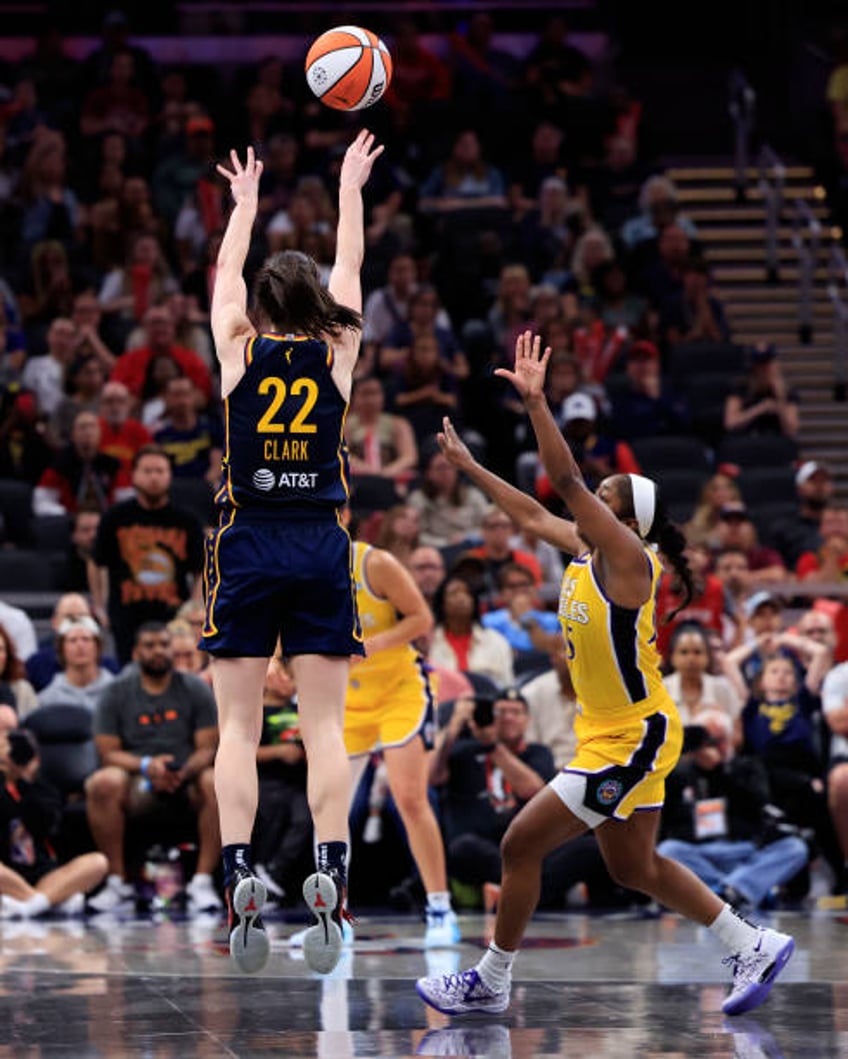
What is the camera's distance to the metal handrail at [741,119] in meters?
20.2

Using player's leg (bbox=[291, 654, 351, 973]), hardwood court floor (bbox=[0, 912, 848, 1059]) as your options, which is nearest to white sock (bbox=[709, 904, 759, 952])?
Result: hardwood court floor (bbox=[0, 912, 848, 1059])

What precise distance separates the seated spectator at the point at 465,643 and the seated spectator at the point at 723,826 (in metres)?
1.42

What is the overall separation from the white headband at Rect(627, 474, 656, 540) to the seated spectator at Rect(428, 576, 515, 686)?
5188 mm

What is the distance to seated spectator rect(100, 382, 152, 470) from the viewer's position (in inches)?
586

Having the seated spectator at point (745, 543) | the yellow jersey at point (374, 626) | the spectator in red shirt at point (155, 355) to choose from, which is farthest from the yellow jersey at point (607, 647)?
the spectator in red shirt at point (155, 355)

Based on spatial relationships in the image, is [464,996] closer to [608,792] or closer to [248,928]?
[608,792]

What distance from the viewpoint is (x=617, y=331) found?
17.2 m

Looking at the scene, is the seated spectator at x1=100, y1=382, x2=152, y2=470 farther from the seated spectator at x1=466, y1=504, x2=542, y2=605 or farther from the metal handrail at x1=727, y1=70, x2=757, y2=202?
the metal handrail at x1=727, y1=70, x2=757, y2=202

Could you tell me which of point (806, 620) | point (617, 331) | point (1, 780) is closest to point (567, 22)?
point (617, 331)

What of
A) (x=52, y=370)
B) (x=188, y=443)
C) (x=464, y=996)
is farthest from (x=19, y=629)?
(x=464, y=996)

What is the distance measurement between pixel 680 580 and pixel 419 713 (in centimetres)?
Result: 255

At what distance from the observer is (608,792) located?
7840 mm

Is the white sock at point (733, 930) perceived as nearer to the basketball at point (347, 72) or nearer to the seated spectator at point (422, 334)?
the basketball at point (347, 72)

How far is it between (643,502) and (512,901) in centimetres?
157
